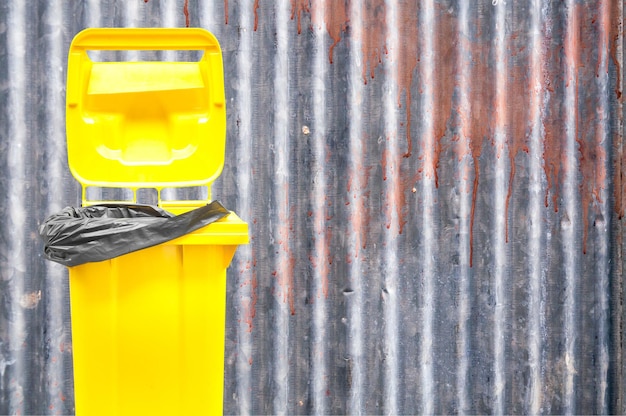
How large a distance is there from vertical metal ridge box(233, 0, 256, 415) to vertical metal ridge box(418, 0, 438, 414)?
0.79 metres

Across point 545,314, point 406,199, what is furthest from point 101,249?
point 545,314

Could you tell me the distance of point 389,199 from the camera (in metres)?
2.43

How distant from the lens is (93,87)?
190 cm

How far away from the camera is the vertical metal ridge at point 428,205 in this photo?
2434 millimetres

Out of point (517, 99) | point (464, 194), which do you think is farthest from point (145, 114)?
point (517, 99)

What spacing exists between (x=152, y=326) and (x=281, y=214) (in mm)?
891

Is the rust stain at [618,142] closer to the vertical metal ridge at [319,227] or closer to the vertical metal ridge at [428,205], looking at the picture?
the vertical metal ridge at [428,205]

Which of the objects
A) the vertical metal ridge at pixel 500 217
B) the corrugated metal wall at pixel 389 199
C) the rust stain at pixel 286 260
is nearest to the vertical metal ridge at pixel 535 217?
the corrugated metal wall at pixel 389 199

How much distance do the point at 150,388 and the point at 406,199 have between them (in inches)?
53.8

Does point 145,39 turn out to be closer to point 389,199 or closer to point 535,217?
point 389,199

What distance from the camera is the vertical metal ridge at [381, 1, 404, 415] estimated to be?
2420mm

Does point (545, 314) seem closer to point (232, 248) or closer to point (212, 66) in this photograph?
point (232, 248)

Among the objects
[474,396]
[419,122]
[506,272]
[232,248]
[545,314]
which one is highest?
[419,122]

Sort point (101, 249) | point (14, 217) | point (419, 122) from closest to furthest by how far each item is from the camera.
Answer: point (101, 249) < point (14, 217) < point (419, 122)
